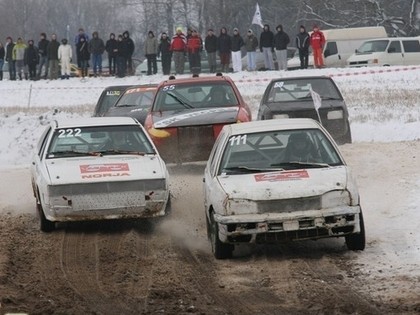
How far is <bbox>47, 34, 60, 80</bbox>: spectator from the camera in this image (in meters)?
41.8

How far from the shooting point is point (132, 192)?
12945 millimetres

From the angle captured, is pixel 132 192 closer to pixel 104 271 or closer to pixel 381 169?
pixel 104 271

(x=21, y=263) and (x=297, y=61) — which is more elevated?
(x=21, y=263)

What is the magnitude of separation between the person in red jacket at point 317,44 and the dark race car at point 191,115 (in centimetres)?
2183

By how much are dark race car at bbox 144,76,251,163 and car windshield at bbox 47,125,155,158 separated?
302cm

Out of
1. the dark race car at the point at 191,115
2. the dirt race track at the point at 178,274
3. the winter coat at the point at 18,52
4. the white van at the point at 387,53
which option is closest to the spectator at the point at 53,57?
the winter coat at the point at 18,52

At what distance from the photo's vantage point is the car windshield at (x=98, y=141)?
14.1 metres

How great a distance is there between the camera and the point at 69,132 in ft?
47.7

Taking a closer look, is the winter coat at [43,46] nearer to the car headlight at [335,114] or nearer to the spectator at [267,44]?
the spectator at [267,44]

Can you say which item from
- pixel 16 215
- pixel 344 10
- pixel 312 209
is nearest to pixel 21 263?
pixel 312 209

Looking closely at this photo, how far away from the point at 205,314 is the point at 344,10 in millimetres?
56749

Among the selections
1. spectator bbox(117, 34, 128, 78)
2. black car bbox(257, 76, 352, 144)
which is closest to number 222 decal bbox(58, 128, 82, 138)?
black car bbox(257, 76, 352, 144)

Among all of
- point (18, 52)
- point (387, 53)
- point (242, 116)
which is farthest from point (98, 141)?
point (18, 52)

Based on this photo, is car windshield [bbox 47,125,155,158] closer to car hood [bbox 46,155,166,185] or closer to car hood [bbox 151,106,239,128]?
car hood [bbox 46,155,166,185]
